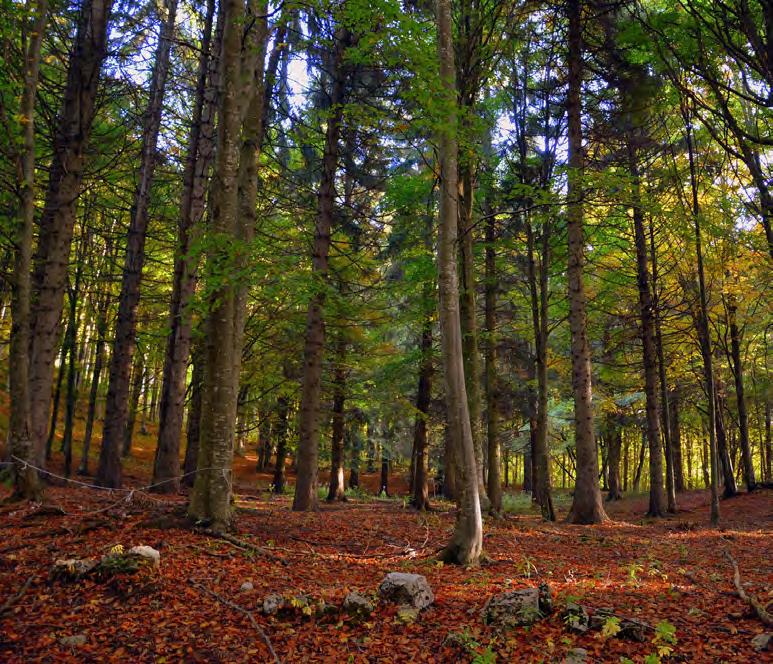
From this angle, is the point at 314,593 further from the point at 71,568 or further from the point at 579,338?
the point at 579,338

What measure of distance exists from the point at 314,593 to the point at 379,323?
34.9 feet

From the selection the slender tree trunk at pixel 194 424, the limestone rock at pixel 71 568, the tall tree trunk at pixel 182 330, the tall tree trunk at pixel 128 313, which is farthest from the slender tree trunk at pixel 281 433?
the limestone rock at pixel 71 568

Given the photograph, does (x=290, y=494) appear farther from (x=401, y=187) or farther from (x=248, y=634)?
(x=248, y=634)

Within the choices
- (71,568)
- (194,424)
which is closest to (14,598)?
(71,568)

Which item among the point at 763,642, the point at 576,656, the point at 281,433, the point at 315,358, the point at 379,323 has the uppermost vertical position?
the point at 379,323

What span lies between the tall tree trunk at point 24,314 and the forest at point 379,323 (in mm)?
41

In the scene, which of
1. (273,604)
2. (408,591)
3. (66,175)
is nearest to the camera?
(273,604)

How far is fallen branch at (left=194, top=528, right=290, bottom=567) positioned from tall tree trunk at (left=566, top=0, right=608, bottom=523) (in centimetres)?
814

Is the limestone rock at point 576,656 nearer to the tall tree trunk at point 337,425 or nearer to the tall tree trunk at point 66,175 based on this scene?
the tall tree trunk at point 66,175

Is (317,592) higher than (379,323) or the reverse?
the reverse

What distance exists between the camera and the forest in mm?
4418

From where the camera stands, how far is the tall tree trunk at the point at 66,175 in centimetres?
860

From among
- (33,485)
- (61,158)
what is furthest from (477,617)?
(61,158)

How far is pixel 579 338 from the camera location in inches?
485
